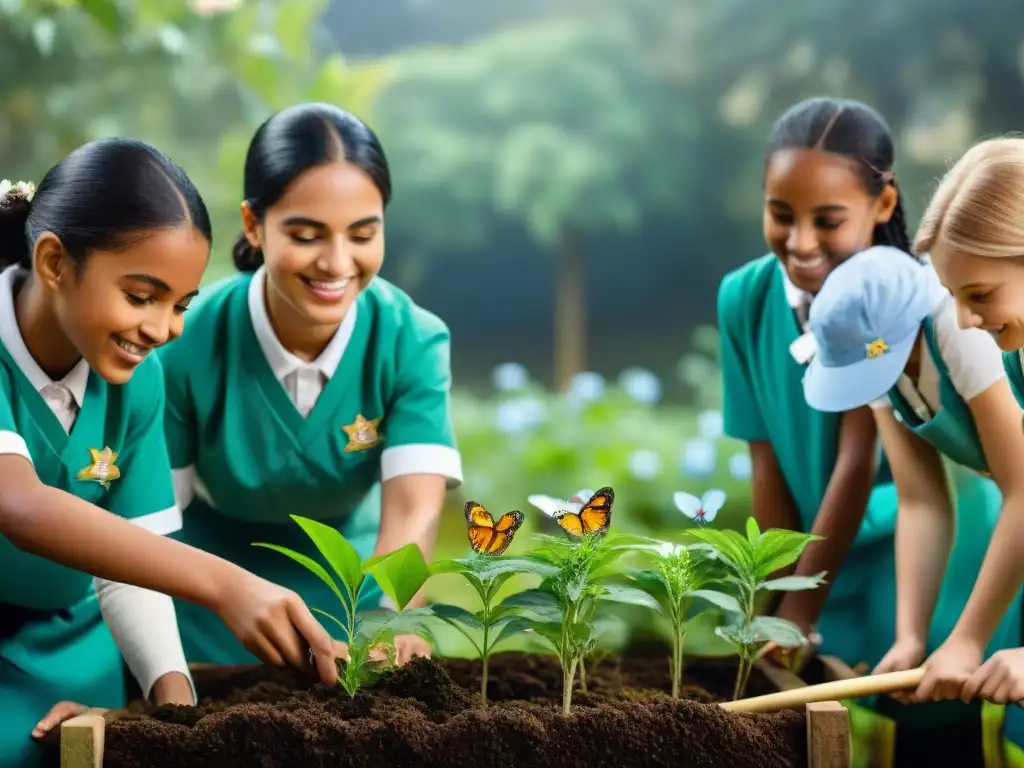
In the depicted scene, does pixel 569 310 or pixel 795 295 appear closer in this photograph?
pixel 795 295

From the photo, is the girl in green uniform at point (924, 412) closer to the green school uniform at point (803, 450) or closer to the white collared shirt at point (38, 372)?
the green school uniform at point (803, 450)

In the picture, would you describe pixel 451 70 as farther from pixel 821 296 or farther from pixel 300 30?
pixel 821 296

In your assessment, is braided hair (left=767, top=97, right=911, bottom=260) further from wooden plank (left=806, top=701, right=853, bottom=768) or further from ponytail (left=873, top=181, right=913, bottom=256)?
wooden plank (left=806, top=701, right=853, bottom=768)

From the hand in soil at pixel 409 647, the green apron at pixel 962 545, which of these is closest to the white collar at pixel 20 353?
the hand in soil at pixel 409 647

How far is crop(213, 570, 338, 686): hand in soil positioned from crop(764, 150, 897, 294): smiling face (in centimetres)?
74

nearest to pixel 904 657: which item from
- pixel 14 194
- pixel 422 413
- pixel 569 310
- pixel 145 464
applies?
pixel 422 413

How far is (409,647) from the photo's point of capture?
1.40 m

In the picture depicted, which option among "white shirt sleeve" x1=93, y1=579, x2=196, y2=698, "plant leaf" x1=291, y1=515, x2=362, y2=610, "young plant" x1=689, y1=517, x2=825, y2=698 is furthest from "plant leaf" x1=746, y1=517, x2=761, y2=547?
"white shirt sleeve" x1=93, y1=579, x2=196, y2=698

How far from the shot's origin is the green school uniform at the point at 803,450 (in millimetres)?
1594

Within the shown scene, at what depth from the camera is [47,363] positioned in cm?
126

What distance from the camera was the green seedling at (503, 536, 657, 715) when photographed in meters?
1.22

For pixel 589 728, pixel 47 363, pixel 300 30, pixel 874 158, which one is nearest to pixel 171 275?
pixel 47 363

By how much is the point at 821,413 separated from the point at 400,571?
630 millimetres

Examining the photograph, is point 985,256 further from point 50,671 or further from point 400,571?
point 50,671
